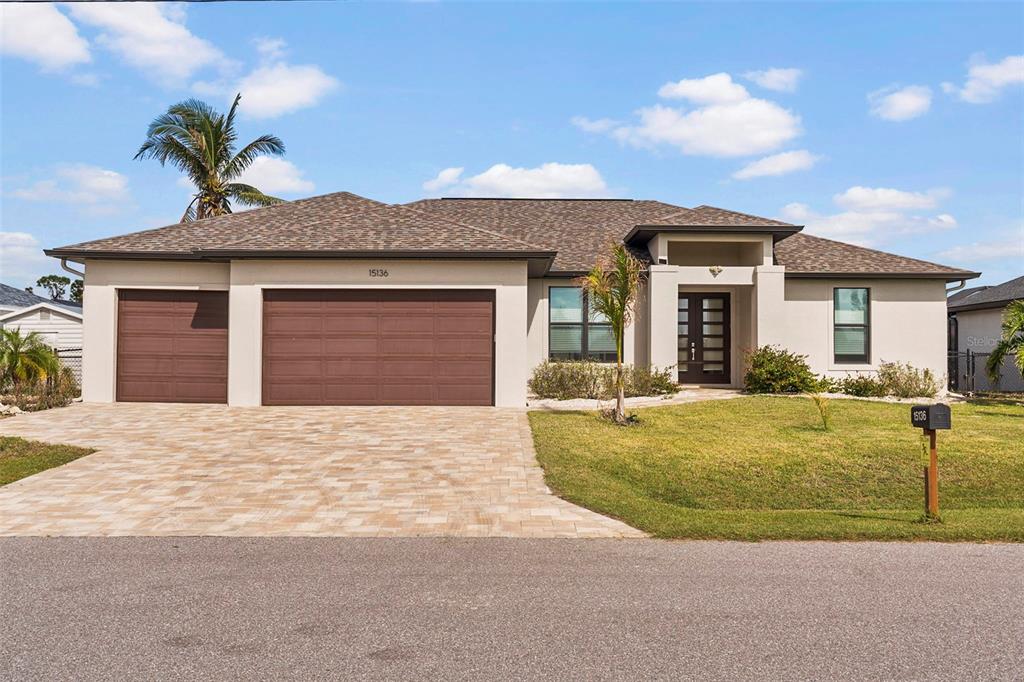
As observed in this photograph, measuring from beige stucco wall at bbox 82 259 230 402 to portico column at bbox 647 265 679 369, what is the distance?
426 inches

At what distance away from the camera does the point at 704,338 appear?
19.3 metres

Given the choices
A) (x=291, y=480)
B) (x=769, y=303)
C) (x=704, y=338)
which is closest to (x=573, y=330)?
(x=704, y=338)

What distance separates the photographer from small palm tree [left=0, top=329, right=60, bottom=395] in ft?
48.6

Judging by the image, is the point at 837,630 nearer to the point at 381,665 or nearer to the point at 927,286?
the point at 381,665

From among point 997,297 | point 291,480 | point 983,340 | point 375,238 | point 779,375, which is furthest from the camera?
point 997,297

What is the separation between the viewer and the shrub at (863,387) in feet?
56.5

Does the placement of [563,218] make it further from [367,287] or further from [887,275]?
[887,275]

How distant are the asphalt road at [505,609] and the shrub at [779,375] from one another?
11202 mm

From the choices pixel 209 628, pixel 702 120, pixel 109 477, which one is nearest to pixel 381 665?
pixel 209 628

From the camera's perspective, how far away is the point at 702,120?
21.6m

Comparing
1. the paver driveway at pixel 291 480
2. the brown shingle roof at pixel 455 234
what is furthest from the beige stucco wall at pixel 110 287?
the paver driveway at pixel 291 480

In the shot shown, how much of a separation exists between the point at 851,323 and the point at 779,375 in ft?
11.9

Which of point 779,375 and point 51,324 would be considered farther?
point 51,324

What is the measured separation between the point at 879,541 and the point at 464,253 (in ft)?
34.6
